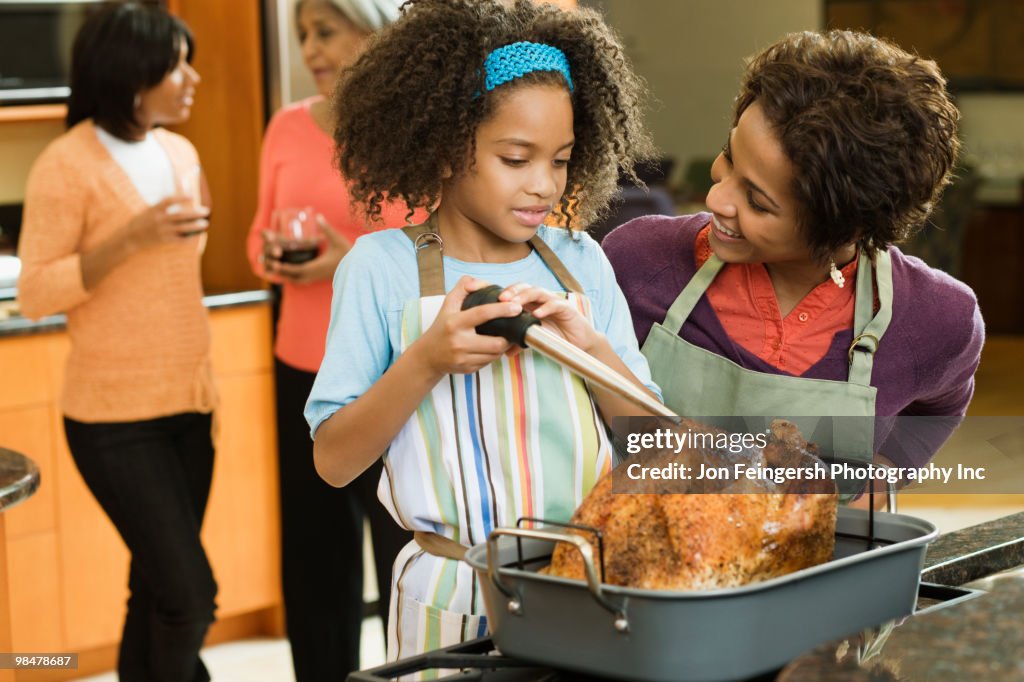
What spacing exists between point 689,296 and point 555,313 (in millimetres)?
309

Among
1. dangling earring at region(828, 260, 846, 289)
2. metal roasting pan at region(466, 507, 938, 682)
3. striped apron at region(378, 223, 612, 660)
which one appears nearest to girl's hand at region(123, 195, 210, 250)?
striped apron at region(378, 223, 612, 660)

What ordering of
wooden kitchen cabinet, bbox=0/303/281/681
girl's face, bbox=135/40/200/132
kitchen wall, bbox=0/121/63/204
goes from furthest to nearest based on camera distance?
kitchen wall, bbox=0/121/63/204 < wooden kitchen cabinet, bbox=0/303/281/681 < girl's face, bbox=135/40/200/132

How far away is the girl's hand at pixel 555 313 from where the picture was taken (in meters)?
1.16

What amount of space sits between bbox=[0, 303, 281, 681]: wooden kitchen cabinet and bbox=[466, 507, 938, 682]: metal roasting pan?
229 centimetres

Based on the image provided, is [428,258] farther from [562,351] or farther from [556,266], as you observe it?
[562,351]

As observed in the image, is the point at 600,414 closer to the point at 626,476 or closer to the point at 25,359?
the point at 626,476

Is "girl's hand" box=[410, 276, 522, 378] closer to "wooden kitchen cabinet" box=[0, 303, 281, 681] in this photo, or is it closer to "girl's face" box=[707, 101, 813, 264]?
"girl's face" box=[707, 101, 813, 264]

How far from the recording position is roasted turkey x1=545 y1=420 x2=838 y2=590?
933 millimetres

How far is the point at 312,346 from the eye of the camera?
256 cm

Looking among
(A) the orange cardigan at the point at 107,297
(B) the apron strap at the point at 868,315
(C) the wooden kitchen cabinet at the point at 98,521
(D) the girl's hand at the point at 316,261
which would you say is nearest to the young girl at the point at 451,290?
(B) the apron strap at the point at 868,315

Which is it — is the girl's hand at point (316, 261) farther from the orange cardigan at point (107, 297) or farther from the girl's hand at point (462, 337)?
the girl's hand at point (462, 337)

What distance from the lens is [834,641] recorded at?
37.4 inches

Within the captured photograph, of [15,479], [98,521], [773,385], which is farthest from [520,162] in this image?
[98,521]

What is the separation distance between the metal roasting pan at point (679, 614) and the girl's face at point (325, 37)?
1.72 m
